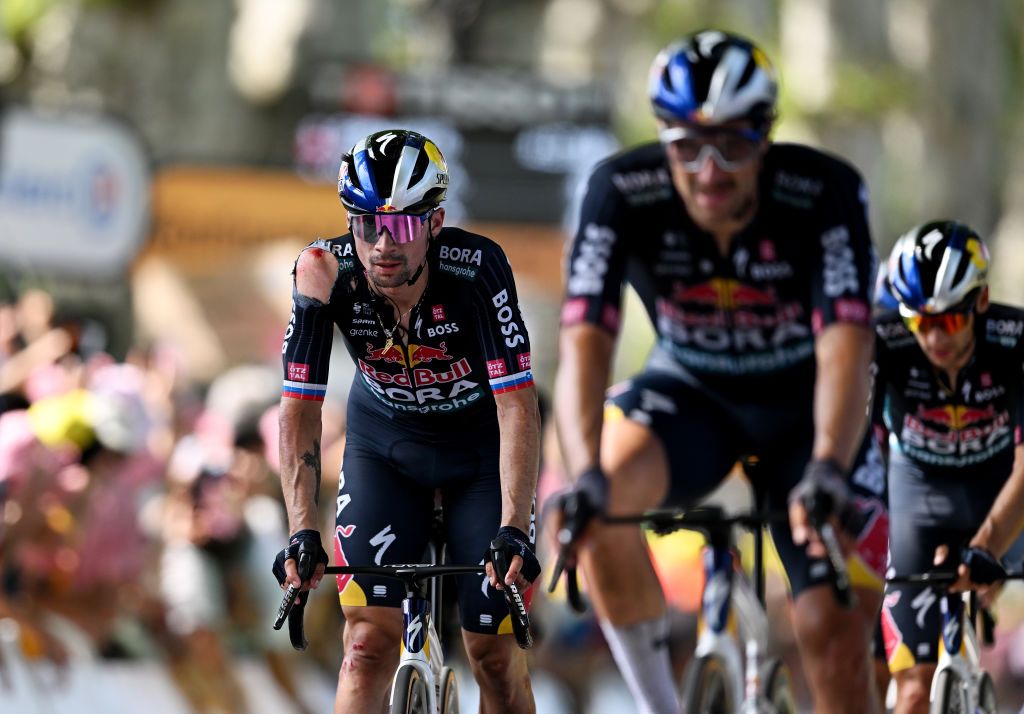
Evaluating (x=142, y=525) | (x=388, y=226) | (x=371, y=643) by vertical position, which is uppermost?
(x=388, y=226)

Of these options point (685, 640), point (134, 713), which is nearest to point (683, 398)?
point (134, 713)

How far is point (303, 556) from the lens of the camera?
18.5 feet

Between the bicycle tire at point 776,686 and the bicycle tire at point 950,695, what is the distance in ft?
3.52

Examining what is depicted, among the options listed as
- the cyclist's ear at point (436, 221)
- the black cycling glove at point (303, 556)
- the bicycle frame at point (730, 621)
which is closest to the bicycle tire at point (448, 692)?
the black cycling glove at point (303, 556)

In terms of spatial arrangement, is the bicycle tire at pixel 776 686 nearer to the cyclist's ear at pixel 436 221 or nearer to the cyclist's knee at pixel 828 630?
Answer: the cyclist's knee at pixel 828 630

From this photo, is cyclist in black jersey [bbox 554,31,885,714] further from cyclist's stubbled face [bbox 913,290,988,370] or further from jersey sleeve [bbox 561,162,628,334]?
cyclist's stubbled face [bbox 913,290,988,370]

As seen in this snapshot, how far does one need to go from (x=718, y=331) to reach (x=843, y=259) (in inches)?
22.4

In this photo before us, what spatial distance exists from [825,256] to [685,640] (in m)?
6.25

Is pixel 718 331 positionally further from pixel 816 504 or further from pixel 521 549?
pixel 521 549

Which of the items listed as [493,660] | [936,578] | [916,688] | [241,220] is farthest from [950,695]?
[241,220]

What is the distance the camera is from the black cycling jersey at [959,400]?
7352 mm

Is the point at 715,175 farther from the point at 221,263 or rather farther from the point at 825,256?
the point at 221,263

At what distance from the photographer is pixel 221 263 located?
17750 mm

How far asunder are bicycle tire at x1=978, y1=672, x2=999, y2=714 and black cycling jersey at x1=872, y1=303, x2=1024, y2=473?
0.83 m
